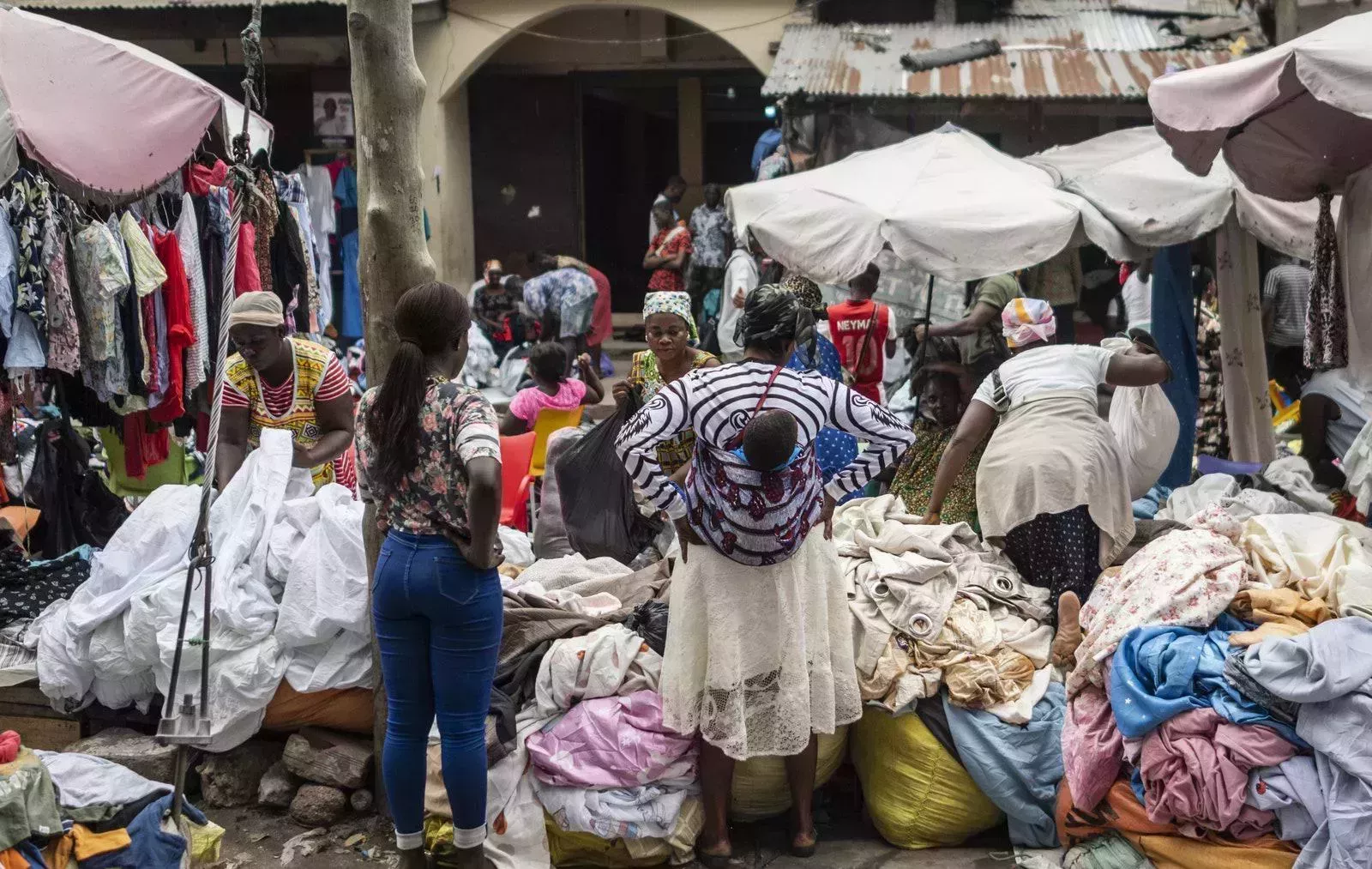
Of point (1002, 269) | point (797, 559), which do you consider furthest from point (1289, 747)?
point (1002, 269)

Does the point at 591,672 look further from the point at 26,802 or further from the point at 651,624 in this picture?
the point at 26,802

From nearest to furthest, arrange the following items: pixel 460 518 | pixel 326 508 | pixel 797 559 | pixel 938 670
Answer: pixel 460 518 < pixel 797 559 < pixel 938 670 < pixel 326 508

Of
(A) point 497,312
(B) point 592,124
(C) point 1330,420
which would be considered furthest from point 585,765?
(B) point 592,124

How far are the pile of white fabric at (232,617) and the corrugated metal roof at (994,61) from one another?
20.2 ft

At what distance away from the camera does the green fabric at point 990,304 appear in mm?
7844

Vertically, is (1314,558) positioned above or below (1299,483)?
above

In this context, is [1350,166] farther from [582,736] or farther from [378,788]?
[378,788]

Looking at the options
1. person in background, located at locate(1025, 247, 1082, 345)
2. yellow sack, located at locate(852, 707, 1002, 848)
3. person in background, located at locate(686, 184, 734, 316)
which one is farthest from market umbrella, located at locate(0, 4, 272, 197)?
person in background, located at locate(686, 184, 734, 316)

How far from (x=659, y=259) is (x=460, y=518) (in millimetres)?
8907

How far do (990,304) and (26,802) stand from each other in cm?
610

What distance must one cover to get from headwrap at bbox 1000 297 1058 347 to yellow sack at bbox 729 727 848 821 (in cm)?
190

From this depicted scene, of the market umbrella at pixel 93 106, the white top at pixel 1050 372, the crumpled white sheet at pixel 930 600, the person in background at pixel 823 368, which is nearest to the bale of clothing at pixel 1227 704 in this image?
the crumpled white sheet at pixel 930 600

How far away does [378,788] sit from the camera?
4504 millimetres

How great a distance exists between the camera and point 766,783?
432 centimetres
